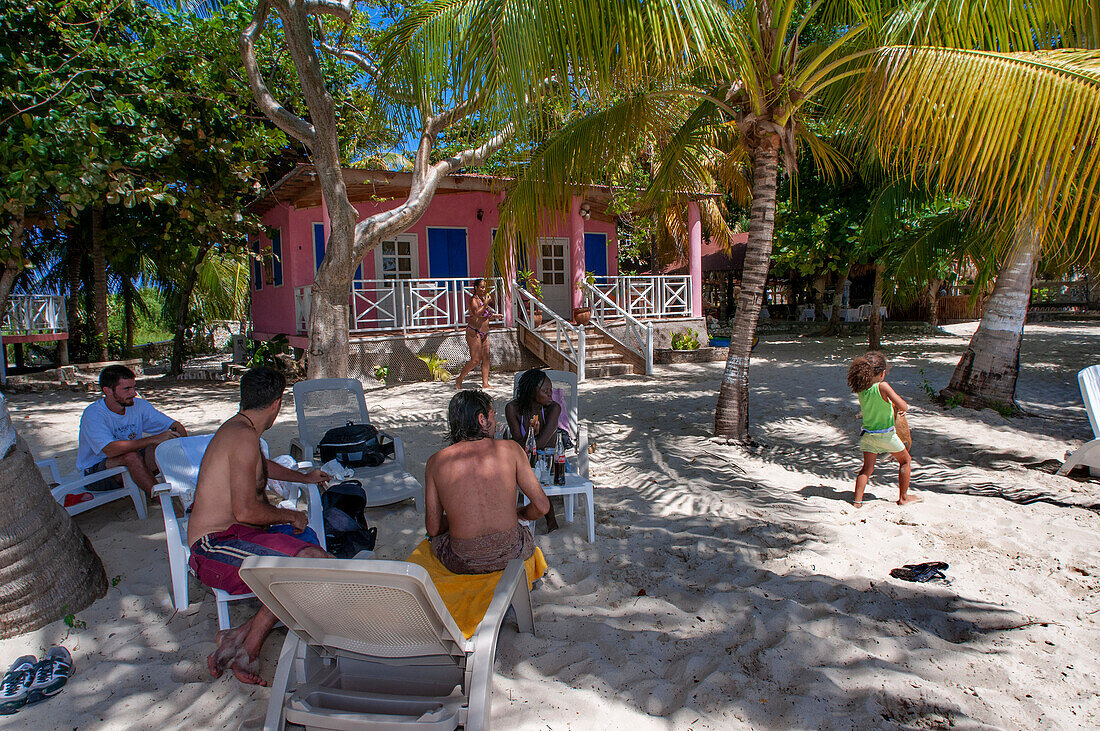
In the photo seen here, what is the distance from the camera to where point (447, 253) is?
44.9ft

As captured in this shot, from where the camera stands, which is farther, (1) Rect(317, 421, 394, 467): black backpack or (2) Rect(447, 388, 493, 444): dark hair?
(1) Rect(317, 421, 394, 467): black backpack

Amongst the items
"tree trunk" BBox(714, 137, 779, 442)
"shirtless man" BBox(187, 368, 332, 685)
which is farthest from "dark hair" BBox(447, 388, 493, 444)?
"tree trunk" BBox(714, 137, 779, 442)

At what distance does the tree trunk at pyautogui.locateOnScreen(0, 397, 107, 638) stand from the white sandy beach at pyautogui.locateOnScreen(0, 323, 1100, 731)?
0.32 feet

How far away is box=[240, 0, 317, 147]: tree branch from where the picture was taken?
702cm

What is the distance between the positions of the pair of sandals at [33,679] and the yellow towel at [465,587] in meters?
1.52

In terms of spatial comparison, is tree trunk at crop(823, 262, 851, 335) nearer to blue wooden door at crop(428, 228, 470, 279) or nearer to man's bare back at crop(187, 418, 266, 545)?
blue wooden door at crop(428, 228, 470, 279)

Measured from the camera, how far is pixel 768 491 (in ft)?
16.4

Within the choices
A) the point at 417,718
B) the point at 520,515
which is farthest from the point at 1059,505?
the point at 417,718

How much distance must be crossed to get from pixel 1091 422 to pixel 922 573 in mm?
2909

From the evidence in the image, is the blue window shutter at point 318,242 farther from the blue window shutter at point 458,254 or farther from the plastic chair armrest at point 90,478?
the plastic chair armrest at point 90,478

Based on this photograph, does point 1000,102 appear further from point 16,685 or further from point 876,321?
point 876,321

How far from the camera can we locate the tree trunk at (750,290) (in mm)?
6027

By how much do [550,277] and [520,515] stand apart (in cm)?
1216

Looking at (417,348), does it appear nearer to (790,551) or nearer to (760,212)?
(760,212)
